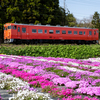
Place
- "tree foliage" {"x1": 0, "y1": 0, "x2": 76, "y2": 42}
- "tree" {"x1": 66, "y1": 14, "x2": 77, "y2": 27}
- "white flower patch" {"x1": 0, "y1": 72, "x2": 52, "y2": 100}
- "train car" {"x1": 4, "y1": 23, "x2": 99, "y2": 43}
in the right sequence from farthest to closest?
"tree" {"x1": 66, "y1": 14, "x2": 77, "y2": 27}, "tree foliage" {"x1": 0, "y1": 0, "x2": 76, "y2": 42}, "train car" {"x1": 4, "y1": 23, "x2": 99, "y2": 43}, "white flower patch" {"x1": 0, "y1": 72, "x2": 52, "y2": 100}

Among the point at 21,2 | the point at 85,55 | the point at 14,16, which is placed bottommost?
the point at 85,55

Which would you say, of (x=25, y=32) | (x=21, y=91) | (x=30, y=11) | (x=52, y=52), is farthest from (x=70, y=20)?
(x=21, y=91)

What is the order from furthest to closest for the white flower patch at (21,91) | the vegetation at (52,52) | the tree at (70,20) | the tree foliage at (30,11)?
the tree at (70,20) < the tree foliage at (30,11) < the vegetation at (52,52) < the white flower patch at (21,91)

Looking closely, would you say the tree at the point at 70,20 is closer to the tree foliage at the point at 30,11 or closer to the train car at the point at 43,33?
the tree foliage at the point at 30,11

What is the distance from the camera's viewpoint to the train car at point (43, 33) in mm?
27231

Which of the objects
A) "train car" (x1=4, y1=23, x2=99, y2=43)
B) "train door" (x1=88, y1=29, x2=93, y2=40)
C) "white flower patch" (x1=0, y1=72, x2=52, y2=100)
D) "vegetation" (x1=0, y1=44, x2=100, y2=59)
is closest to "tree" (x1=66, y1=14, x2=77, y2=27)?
"train door" (x1=88, y1=29, x2=93, y2=40)

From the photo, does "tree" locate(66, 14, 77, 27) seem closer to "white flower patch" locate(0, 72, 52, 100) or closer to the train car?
the train car

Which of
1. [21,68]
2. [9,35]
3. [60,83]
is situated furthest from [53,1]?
[60,83]

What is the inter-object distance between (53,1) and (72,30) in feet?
47.4

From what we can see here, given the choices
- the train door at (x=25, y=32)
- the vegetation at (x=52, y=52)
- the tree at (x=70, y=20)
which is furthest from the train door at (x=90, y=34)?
the tree at (x=70, y=20)

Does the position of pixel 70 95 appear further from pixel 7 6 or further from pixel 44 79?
pixel 7 6

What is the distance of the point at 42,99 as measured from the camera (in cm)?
450

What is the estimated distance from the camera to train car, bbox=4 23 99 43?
27231 millimetres

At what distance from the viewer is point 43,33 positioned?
95.5 ft
